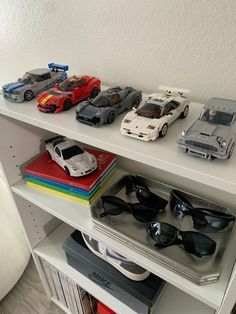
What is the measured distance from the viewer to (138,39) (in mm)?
653

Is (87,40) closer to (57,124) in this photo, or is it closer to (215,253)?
(57,124)

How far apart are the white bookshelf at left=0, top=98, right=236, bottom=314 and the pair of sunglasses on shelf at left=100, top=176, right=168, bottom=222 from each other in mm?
70

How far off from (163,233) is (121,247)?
0.36ft

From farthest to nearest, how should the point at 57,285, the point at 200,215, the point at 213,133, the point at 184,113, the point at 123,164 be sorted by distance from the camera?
the point at 57,285 → the point at 123,164 → the point at 200,215 → the point at 184,113 → the point at 213,133

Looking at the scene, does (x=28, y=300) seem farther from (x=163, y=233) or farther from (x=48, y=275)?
(x=163, y=233)

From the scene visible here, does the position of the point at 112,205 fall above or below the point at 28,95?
below

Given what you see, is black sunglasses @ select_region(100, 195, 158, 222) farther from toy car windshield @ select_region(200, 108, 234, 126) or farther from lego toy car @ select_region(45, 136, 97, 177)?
toy car windshield @ select_region(200, 108, 234, 126)

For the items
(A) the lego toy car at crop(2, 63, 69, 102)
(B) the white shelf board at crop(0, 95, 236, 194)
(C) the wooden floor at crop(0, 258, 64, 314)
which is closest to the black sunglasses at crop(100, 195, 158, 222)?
(B) the white shelf board at crop(0, 95, 236, 194)

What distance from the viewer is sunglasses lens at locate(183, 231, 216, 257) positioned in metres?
0.55

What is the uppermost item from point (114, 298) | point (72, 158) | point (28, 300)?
point (72, 158)

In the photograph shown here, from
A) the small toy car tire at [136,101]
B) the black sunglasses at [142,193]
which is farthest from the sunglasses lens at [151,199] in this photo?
the small toy car tire at [136,101]

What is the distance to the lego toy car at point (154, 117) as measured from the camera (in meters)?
0.45

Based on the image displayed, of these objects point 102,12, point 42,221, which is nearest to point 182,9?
point 102,12

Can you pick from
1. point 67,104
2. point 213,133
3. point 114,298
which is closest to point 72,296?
point 114,298
